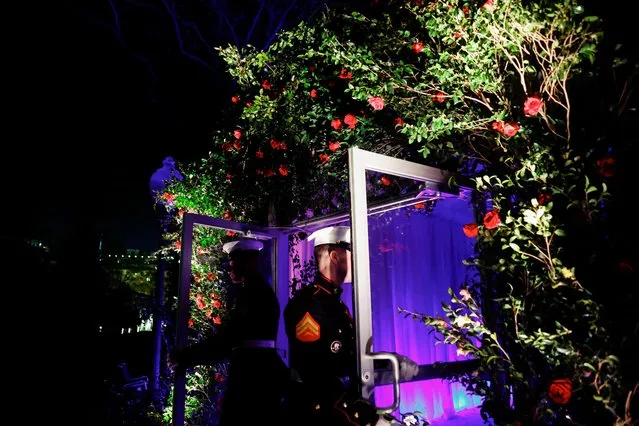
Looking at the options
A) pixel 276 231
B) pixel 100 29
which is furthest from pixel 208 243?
pixel 100 29

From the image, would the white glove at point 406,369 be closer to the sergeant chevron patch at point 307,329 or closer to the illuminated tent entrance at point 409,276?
the sergeant chevron patch at point 307,329

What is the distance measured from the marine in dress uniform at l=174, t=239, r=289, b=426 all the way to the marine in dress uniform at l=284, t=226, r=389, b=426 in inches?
16.5

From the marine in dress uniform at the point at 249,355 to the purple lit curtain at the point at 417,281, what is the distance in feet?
9.75

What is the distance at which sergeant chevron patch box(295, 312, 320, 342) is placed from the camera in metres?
2.96

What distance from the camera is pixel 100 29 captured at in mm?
9156

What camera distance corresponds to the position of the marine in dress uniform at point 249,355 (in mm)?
3340

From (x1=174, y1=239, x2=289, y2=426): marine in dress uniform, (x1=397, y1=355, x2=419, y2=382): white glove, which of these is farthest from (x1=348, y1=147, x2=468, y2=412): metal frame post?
(x1=174, y1=239, x2=289, y2=426): marine in dress uniform

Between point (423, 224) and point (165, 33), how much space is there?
23.6ft

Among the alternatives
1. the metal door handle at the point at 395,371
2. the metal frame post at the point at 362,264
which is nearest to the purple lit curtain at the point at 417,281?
the metal frame post at the point at 362,264

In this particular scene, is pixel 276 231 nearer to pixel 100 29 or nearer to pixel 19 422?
pixel 19 422

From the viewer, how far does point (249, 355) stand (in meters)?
3.47

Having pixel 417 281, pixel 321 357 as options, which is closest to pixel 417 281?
pixel 417 281

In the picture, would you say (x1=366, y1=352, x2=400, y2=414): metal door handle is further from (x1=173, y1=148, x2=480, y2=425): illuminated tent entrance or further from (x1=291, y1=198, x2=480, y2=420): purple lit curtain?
(x1=291, y1=198, x2=480, y2=420): purple lit curtain

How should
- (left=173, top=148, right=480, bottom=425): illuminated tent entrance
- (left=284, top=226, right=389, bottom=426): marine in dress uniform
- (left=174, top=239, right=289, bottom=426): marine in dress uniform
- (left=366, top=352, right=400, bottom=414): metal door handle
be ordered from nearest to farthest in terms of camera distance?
1. (left=366, top=352, right=400, bottom=414): metal door handle
2. (left=284, top=226, right=389, bottom=426): marine in dress uniform
3. (left=174, top=239, right=289, bottom=426): marine in dress uniform
4. (left=173, top=148, right=480, bottom=425): illuminated tent entrance
